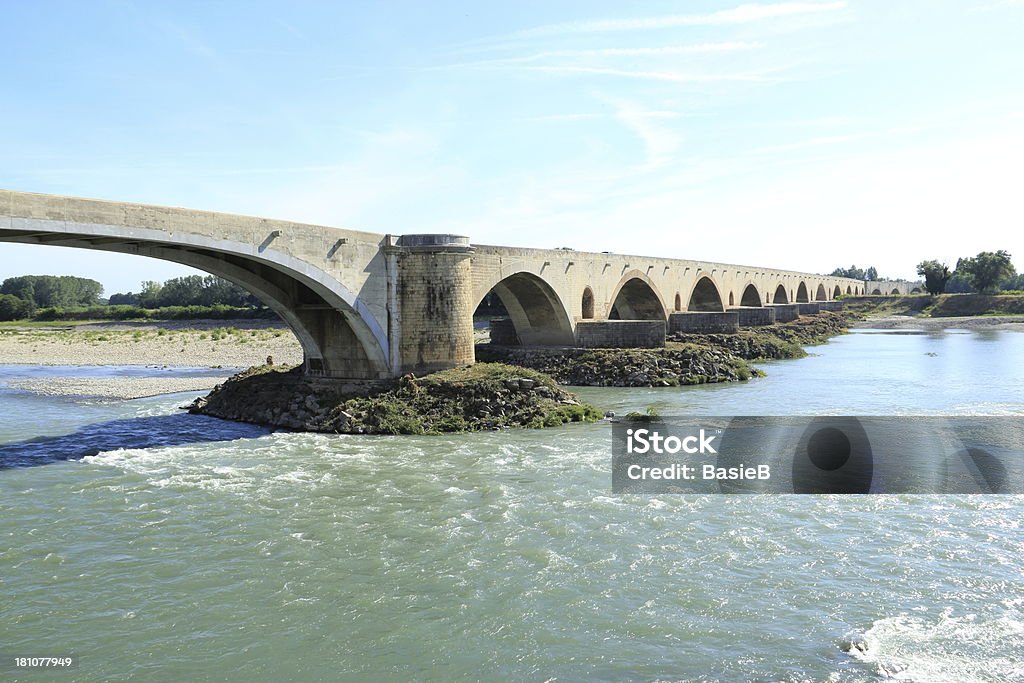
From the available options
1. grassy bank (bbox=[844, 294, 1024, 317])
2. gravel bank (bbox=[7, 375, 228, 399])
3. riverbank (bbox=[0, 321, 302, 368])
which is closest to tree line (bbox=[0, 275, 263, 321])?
riverbank (bbox=[0, 321, 302, 368])

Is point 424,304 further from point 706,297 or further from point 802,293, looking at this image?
point 802,293

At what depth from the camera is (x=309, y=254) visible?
20.1 m

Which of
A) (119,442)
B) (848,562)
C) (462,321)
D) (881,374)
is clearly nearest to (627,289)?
(881,374)

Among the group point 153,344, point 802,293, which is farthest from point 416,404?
point 802,293

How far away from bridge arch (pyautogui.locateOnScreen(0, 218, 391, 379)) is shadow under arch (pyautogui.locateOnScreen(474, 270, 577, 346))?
9.23 meters

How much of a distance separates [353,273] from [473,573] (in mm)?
12914

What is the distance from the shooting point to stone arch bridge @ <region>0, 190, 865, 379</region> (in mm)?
15672

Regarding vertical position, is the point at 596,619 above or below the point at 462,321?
below

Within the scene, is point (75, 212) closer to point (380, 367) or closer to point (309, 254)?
point (309, 254)

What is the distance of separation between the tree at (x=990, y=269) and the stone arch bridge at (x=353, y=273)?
6213 cm

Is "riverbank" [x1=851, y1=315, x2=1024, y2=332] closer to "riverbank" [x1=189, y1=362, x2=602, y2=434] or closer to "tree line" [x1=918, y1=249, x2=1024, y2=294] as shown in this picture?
"tree line" [x1=918, y1=249, x2=1024, y2=294]

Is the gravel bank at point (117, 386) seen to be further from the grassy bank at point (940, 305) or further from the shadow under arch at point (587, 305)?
the grassy bank at point (940, 305)

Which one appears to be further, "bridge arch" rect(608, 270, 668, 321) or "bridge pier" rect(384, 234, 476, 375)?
"bridge arch" rect(608, 270, 668, 321)

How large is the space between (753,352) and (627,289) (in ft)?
25.4
